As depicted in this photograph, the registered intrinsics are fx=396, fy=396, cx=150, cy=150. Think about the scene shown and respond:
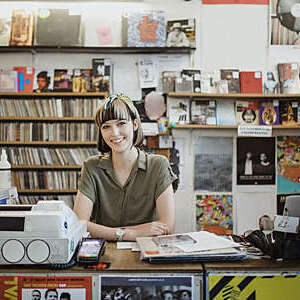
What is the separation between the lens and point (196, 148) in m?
3.79

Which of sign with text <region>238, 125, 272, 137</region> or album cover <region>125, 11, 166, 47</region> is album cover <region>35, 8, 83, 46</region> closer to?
album cover <region>125, 11, 166, 47</region>

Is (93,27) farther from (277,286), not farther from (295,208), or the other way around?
(277,286)

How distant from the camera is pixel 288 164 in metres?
3.81

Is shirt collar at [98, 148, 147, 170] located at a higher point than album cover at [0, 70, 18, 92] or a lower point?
lower

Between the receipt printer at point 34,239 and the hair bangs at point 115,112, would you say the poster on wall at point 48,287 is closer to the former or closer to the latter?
the receipt printer at point 34,239

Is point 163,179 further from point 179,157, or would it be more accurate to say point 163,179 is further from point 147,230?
point 179,157

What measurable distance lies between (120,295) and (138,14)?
3.00 m

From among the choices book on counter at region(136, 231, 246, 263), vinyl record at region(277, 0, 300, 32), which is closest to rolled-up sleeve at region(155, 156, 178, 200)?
book on counter at region(136, 231, 246, 263)

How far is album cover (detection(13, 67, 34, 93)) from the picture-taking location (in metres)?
3.62

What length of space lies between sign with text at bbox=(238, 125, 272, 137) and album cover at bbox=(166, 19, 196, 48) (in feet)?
2.97

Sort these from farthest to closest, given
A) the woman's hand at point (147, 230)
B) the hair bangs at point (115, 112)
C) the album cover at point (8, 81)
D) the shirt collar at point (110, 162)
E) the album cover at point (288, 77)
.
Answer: the album cover at point (288, 77) < the album cover at point (8, 81) < the shirt collar at point (110, 162) < the hair bangs at point (115, 112) < the woman's hand at point (147, 230)


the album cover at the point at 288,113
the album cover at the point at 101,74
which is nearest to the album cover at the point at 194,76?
the album cover at the point at 101,74

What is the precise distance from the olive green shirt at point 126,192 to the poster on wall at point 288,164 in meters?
2.04

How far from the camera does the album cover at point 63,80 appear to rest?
3.65 m
